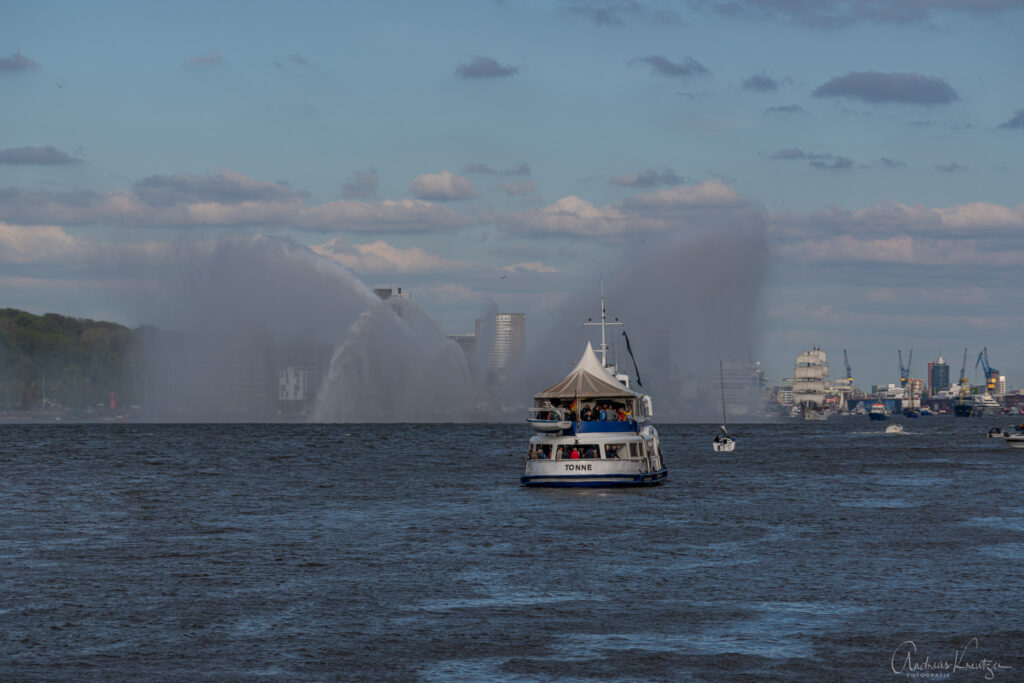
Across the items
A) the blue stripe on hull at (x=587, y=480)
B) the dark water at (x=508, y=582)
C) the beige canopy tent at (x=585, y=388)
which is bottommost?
the dark water at (x=508, y=582)

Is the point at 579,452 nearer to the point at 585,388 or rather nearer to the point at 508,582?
the point at 585,388

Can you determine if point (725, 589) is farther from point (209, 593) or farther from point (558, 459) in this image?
point (558, 459)

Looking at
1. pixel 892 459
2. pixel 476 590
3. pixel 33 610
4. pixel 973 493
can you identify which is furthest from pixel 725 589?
pixel 892 459

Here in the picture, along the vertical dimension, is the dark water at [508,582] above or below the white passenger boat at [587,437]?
below

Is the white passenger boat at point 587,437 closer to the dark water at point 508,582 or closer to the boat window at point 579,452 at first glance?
the boat window at point 579,452

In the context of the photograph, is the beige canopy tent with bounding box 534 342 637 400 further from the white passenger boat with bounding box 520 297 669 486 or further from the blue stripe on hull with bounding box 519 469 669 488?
the blue stripe on hull with bounding box 519 469 669 488

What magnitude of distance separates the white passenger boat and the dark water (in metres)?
1.72

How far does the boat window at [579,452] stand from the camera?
3068 inches

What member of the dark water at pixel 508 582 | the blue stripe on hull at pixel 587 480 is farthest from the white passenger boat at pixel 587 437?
the dark water at pixel 508 582

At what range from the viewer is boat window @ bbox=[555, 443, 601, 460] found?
3068 inches

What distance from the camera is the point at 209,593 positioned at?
4031 cm

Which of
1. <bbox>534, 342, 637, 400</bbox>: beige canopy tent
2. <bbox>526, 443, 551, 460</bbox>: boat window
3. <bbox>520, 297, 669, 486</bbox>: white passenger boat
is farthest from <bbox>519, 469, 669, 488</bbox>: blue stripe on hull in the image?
<bbox>534, 342, 637, 400</bbox>: beige canopy tent

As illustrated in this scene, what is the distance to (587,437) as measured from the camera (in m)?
77.2

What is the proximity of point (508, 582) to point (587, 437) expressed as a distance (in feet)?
116
